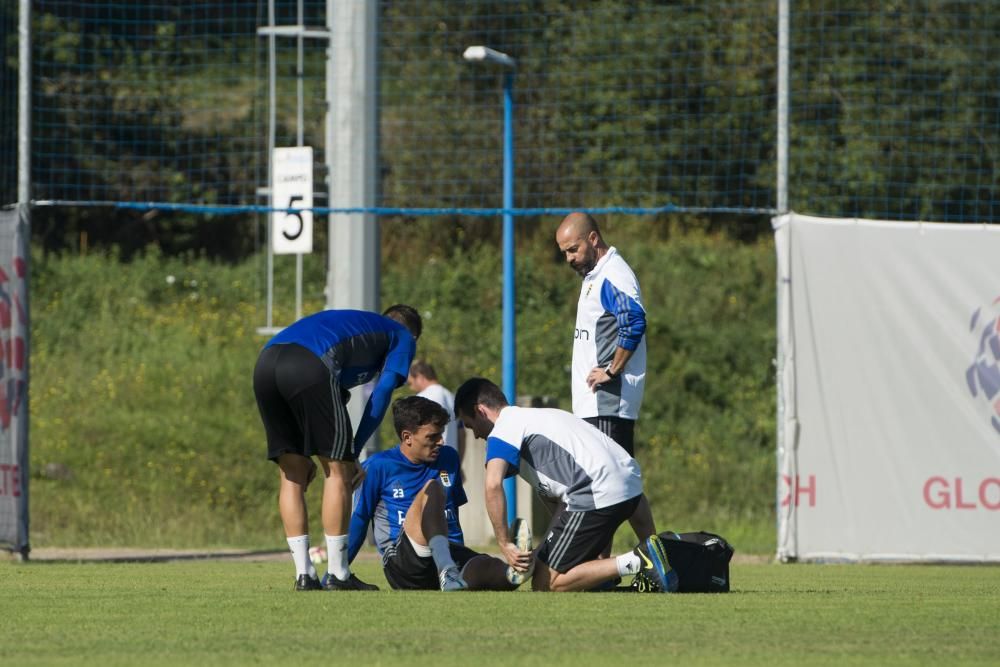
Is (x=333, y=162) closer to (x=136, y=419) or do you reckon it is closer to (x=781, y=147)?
(x=781, y=147)

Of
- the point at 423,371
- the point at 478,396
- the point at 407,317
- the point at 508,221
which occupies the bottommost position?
the point at 423,371

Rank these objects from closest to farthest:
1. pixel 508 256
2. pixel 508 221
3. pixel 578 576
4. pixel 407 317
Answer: pixel 578 576, pixel 407 317, pixel 508 221, pixel 508 256

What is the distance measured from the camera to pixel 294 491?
7.40 m

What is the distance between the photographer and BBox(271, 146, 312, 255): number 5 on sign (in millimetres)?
12305

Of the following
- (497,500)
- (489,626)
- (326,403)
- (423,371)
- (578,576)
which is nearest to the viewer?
(489,626)

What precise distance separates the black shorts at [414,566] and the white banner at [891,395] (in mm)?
3392

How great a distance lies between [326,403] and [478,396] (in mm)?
701

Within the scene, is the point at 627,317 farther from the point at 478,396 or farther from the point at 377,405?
the point at 377,405

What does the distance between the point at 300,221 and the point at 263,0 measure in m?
6.54

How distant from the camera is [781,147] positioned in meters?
10.6

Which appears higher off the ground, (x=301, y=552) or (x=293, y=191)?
(x=293, y=191)

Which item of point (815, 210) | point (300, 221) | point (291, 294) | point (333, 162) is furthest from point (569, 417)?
point (291, 294)

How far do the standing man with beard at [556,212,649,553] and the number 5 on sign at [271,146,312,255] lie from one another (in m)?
4.36

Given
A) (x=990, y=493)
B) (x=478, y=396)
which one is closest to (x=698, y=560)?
(x=478, y=396)
